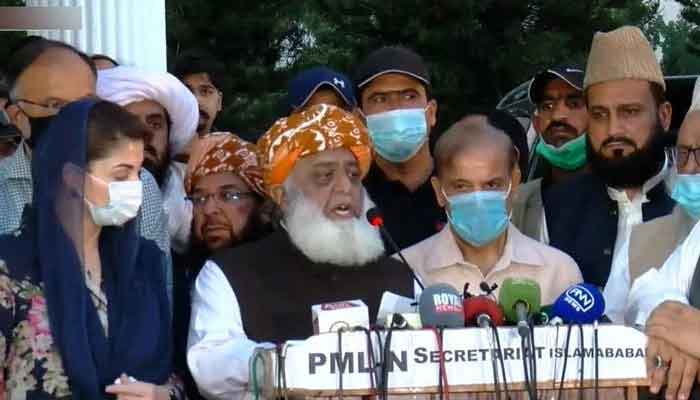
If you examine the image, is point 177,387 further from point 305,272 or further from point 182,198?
point 182,198

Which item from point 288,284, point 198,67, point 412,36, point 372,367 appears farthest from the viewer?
point 412,36

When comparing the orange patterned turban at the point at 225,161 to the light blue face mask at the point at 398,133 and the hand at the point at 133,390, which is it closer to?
the light blue face mask at the point at 398,133

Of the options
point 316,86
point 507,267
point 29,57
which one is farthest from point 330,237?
point 316,86

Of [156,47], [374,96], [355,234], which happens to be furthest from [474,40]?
[355,234]

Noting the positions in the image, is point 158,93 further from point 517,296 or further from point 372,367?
point 372,367

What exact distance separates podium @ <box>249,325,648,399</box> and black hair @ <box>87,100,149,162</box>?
977 mm

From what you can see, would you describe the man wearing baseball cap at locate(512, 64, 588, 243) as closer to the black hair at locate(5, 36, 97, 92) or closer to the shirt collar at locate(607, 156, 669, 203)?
the shirt collar at locate(607, 156, 669, 203)

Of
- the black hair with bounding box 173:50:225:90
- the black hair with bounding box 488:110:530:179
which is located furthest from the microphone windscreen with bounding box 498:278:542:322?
the black hair with bounding box 173:50:225:90

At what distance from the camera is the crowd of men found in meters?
4.20

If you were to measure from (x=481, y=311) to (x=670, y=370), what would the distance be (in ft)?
1.65

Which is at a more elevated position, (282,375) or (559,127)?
(559,127)

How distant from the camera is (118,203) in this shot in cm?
394

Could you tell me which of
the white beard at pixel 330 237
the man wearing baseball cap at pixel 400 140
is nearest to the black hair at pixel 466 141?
the white beard at pixel 330 237

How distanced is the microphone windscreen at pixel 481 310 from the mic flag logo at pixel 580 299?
0.58 ft
